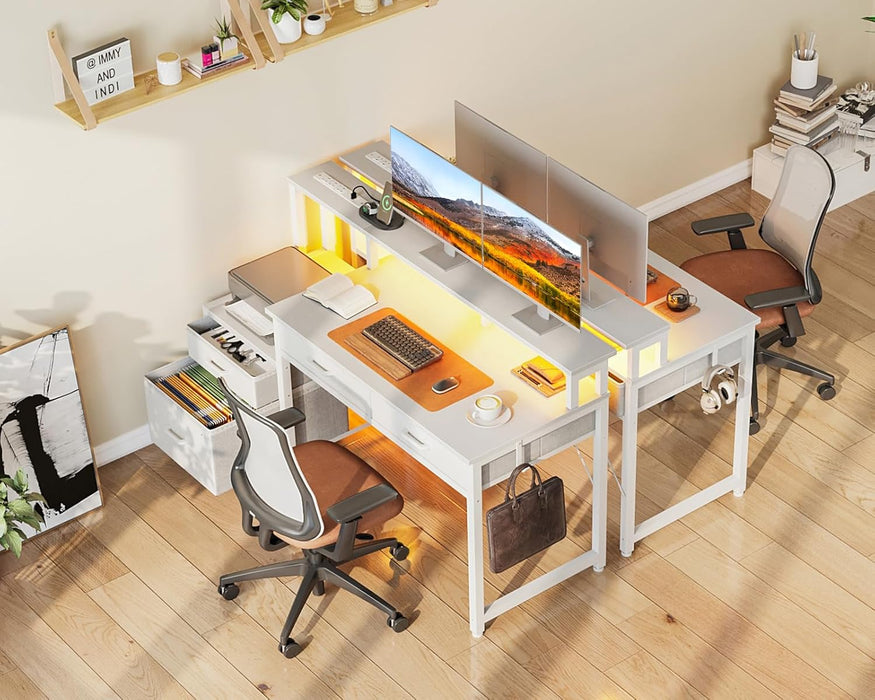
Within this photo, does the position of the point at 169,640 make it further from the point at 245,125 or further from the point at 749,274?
the point at 749,274

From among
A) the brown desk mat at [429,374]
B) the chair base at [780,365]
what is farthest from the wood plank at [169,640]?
the chair base at [780,365]

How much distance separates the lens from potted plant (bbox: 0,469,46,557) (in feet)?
14.1

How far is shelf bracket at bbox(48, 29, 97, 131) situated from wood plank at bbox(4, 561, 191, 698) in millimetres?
1578

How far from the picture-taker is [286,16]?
4582 mm

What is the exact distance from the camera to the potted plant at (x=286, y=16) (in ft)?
14.9

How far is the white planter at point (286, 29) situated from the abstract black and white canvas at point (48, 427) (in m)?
1.26

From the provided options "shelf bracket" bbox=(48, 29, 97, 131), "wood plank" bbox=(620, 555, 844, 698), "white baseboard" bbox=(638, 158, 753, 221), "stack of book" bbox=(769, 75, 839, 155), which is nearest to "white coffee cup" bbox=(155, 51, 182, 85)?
"shelf bracket" bbox=(48, 29, 97, 131)

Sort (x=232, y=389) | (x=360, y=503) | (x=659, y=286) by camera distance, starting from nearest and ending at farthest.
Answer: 1. (x=360, y=503)
2. (x=659, y=286)
3. (x=232, y=389)

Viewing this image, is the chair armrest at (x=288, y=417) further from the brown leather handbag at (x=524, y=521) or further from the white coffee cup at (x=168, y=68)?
the white coffee cup at (x=168, y=68)

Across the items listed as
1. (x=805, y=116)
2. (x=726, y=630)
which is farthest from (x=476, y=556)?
(x=805, y=116)

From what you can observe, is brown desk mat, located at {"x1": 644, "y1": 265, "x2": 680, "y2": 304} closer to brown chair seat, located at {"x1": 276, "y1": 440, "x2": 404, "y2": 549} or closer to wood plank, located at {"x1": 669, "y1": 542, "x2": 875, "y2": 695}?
wood plank, located at {"x1": 669, "y1": 542, "x2": 875, "y2": 695}

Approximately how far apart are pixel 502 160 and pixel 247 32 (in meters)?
0.97

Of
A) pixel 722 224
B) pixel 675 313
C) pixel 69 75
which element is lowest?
pixel 722 224

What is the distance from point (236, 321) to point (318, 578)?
108cm
